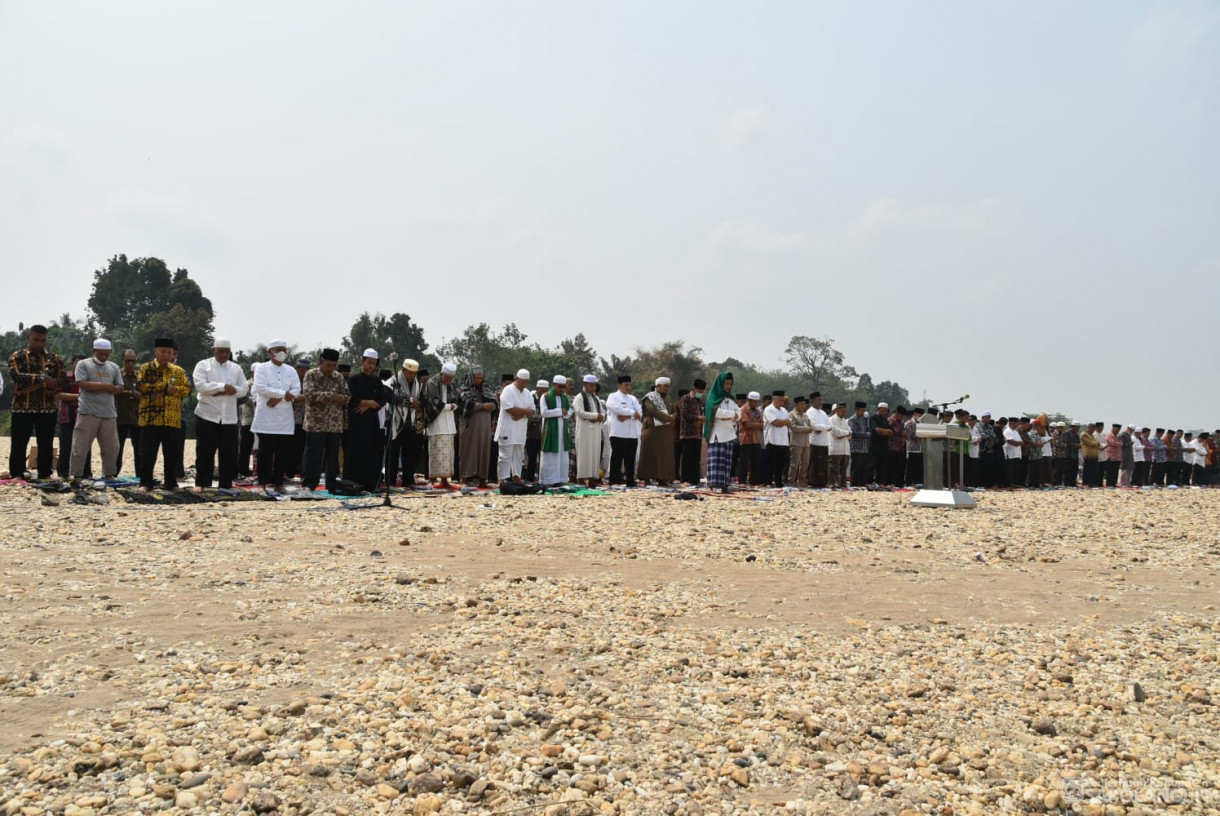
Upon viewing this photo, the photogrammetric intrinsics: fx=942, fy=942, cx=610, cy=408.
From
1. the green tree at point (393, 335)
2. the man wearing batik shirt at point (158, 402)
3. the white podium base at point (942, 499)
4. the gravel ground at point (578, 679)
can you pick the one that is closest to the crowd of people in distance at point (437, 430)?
the man wearing batik shirt at point (158, 402)

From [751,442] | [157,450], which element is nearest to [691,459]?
[751,442]

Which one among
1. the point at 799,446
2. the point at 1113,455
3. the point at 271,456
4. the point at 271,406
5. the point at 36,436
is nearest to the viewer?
the point at 36,436

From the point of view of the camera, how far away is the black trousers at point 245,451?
12.8 m

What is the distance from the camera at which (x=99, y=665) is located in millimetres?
3596

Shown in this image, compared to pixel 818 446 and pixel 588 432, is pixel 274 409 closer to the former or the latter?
pixel 588 432

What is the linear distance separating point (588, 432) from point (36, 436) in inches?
267

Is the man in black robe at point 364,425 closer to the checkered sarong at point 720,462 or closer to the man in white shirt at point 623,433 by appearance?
the man in white shirt at point 623,433

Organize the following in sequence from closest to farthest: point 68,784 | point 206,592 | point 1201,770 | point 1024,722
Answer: point 68,784
point 1201,770
point 1024,722
point 206,592

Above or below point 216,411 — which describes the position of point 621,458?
below

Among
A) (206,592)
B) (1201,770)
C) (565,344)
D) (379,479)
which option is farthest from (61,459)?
(565,344)

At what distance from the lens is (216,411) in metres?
9.73

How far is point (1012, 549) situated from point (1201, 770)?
502 cm

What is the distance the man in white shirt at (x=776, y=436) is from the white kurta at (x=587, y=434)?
2965 mm

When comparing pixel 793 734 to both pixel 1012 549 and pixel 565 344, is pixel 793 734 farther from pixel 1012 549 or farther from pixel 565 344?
pixel 565 344
